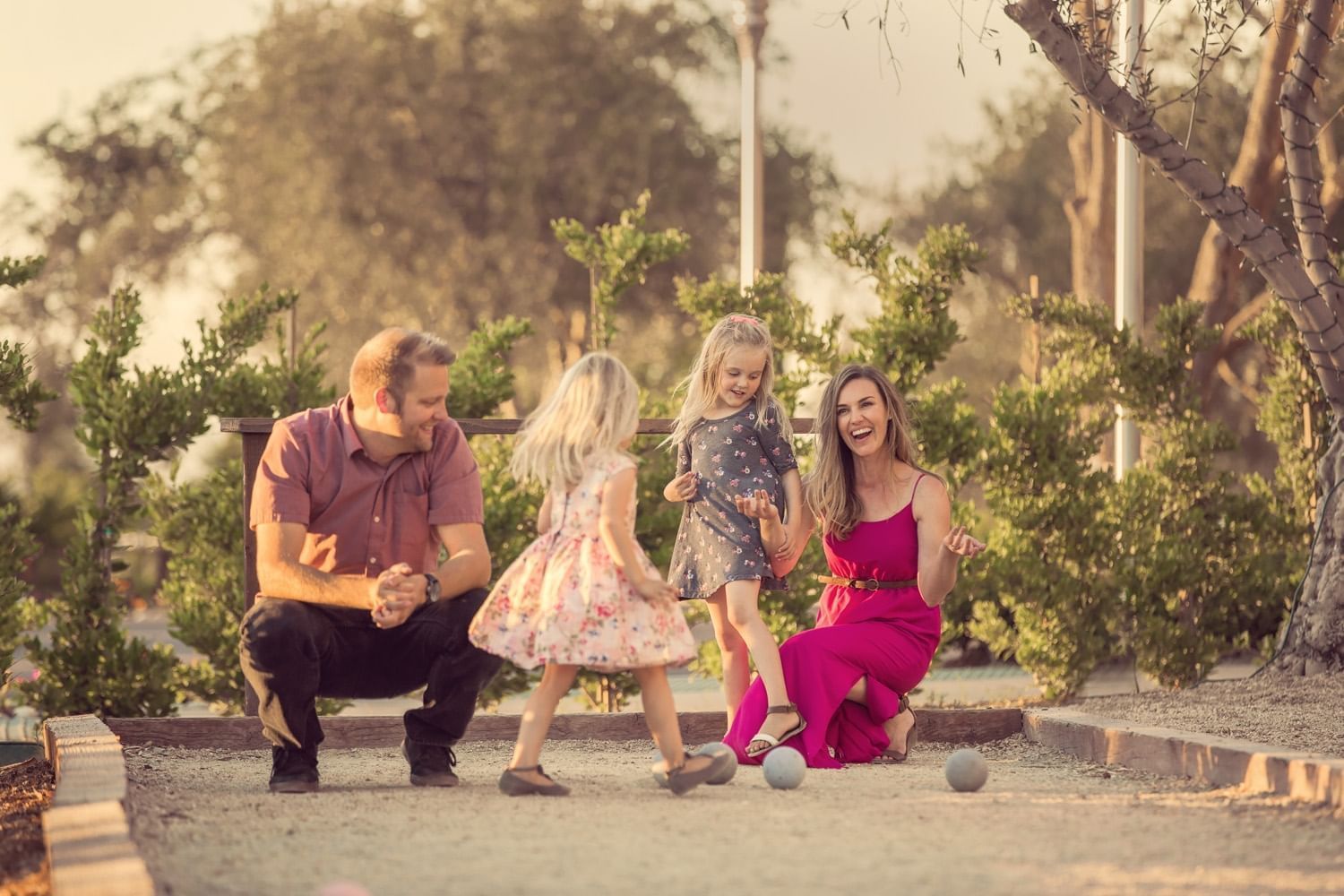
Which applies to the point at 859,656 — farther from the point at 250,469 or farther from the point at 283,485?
the point at 250,469

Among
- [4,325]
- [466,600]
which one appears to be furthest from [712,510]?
[4,325]

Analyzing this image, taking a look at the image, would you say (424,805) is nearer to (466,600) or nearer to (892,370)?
(466,600)

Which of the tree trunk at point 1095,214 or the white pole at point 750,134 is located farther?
the tree trunk at point 1095,214

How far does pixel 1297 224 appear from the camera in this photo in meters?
7.64

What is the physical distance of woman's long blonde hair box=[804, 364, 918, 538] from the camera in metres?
6.23

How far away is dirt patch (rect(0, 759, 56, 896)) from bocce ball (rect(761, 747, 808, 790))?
6.60ft

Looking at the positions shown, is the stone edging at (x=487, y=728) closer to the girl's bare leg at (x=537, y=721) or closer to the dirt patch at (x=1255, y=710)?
the dirt patch at (x=1255, y=710)

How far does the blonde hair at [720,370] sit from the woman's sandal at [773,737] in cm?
102

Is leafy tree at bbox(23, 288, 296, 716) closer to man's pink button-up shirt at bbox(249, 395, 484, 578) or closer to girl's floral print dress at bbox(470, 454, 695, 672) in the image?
man's pink button-up shirt at bbox(249, 395, 484, 578)

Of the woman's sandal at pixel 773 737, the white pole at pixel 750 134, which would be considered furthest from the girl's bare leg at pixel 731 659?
the white pole at pixel 750 134

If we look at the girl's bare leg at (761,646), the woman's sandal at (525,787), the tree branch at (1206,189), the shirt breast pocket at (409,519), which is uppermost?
the tree branch at (1206,189)

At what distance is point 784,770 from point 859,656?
104 centimetres

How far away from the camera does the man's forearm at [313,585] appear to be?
16.4ft

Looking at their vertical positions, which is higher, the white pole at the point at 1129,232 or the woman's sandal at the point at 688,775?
the white pole at the point at 1129,232
